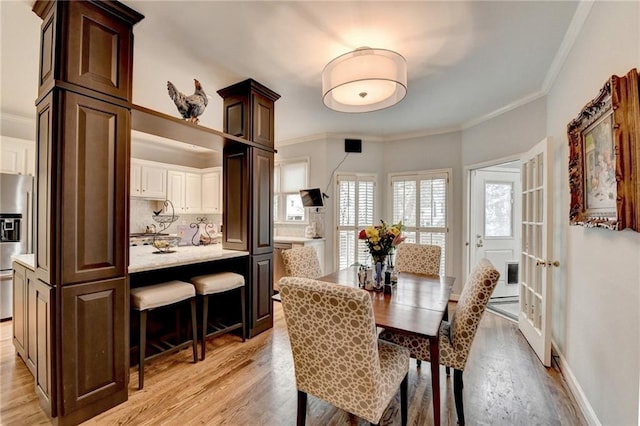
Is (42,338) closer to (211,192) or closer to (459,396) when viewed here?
(459,396)

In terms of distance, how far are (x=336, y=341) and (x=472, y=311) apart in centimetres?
92

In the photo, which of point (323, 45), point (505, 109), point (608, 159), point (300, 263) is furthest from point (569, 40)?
point (300, 263)

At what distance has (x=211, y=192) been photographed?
19.4 ft

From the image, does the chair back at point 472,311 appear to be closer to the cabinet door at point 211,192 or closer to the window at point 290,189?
the window at point 290,189

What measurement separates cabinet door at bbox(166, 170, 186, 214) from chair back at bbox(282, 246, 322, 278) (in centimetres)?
386

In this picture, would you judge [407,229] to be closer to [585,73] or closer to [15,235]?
[585,73]

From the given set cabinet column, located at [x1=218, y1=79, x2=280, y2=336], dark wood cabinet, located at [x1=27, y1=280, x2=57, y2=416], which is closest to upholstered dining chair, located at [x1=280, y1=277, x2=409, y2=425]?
dark wood cabinet, located at [x1=27, y1=280, x2=57, y2=416]

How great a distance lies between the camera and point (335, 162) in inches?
190

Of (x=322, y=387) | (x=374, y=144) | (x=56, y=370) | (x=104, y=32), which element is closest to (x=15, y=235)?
(x=56, y=370)

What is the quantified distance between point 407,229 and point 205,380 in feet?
11.9

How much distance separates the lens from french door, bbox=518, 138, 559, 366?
2457 mm

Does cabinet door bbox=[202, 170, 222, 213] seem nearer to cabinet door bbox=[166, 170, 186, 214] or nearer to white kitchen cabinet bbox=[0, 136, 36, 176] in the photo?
cabinet door bbox=[166, 170, 186, 214]

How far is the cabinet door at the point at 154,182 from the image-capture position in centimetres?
500

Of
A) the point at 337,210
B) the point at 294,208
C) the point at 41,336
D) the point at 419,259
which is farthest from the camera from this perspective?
the point at 294,208
